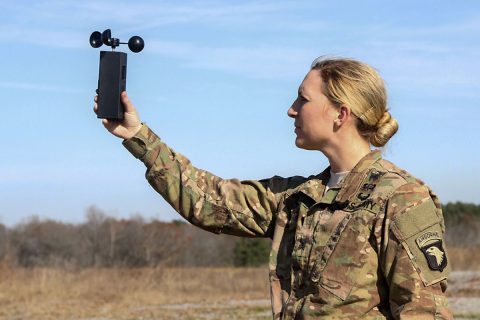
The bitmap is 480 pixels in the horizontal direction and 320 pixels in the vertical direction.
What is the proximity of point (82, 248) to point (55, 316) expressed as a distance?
23.0 metres

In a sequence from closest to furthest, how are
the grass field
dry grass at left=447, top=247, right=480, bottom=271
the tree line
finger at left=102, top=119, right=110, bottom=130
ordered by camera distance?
1. finger at left=102, top=119, right=110, bottom=130
2. the grass field
3. dry grass at left=447, top=247, right=480, bottom=271
4. the tree line

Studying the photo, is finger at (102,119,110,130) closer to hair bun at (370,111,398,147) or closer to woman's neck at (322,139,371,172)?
woman's neck at (322,139,371,172)

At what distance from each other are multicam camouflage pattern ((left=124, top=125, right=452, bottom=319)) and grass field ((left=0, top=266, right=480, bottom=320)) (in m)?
13.7

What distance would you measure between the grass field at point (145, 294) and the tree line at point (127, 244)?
402 centimetres

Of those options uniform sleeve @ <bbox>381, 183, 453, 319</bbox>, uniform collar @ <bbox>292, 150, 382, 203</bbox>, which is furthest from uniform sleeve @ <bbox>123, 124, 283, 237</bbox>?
uniform sleeve @ <bbox>381, 183, 453, 319</bbox>

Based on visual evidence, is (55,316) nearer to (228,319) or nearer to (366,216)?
(228,319)

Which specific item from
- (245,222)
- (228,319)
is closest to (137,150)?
(245,222)

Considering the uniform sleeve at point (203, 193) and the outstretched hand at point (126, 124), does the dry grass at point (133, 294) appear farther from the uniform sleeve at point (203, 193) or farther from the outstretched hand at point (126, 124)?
the outstretched hand at point (126, 124)

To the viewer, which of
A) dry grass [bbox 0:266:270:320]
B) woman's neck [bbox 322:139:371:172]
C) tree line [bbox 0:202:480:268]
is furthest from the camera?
tree line [bbox 0:202:480:268]

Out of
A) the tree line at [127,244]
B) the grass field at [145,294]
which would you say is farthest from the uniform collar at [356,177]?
the tree line at [127,244]

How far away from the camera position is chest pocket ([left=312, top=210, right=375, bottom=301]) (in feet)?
10.9

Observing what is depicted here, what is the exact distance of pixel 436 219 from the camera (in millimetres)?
3391

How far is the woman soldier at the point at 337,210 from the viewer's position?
3309mm

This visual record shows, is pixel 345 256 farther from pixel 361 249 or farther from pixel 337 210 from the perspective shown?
pixel 337 210
